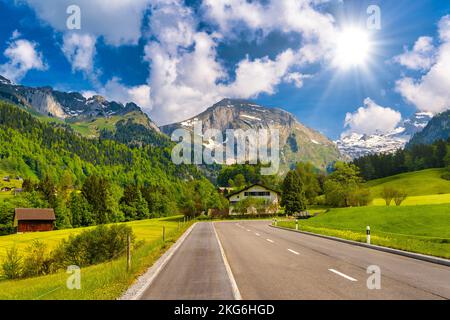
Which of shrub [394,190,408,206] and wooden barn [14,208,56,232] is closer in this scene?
shrub [394,190,408,206]

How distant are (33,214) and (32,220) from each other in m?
1.51

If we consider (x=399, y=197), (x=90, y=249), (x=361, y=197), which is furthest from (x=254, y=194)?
(x=90, y=249)

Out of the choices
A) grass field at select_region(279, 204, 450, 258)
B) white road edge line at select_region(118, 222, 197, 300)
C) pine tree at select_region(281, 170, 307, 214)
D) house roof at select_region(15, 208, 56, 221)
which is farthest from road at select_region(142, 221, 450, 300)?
house roof at select_region(15, 208, 56, 221)

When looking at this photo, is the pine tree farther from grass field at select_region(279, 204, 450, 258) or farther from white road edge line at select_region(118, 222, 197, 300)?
white road edge line at select_region(118, 222, 197, 300)

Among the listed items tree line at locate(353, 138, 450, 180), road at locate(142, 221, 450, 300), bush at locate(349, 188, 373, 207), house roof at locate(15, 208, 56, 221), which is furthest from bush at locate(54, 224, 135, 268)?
tree line at locate(353, 138, 450, 180)

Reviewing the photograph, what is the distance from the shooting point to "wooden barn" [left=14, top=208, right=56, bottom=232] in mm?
87688

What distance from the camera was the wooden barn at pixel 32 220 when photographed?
87.7 meters

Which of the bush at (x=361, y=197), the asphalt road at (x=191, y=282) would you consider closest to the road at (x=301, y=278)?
the asphalt road at (x=191, y=282)

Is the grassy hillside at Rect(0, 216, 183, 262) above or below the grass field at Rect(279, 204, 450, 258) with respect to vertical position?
below

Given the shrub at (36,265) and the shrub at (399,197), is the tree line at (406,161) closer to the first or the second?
the shrub at (399,197)

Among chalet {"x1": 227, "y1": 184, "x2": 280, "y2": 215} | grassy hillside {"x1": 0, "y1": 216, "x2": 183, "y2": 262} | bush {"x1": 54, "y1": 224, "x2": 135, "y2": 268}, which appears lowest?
grassy hillside {"x1": 0, "y1": 216, "x2": 183, "y2": 262}

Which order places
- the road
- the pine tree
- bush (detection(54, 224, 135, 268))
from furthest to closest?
the pine tree
bush (detection(54, 224, 135, 268))
the road

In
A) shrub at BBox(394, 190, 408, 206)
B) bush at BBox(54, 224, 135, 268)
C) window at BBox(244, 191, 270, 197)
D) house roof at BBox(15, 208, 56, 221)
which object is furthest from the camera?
window at BBox(244, 191, 270, 197)
